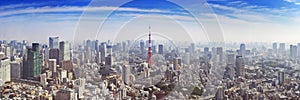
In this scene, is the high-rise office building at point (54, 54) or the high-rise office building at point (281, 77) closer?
the high-rise office building at point (54, 54)

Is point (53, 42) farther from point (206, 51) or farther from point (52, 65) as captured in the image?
point (206, 51)

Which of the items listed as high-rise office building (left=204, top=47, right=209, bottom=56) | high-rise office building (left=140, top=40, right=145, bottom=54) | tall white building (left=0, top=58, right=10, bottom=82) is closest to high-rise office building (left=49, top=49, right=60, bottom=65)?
tall white building (left=0, top=58, right=10, bottom=82)

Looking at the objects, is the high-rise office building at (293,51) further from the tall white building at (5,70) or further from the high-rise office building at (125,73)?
the tall white building at (5,70)

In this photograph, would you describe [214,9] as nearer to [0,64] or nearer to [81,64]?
[81,64]

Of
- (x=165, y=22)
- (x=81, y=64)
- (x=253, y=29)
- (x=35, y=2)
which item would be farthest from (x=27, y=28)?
(x=253, y=29)

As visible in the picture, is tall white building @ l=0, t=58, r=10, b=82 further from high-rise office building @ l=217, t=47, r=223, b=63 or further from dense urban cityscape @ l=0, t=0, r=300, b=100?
high-rise office building @ l=217, t=47, r=223, b=63

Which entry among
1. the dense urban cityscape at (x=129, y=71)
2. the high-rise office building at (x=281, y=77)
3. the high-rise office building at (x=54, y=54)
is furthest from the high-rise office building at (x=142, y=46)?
the high-rise office building at (x=281, y=77)

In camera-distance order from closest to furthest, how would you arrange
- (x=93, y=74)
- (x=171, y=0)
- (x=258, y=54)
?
(x=171, y=0) < (x=93, y=74) < (x=258, y=54)
